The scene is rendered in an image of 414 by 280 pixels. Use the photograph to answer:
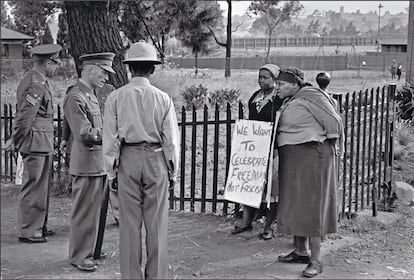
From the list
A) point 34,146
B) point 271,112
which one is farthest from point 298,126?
point 34,146

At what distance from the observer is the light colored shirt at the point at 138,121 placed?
4.54 metres

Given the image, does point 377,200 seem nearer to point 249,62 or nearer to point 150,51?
point 150,51

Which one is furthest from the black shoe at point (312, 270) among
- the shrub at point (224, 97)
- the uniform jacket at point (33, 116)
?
the shrub at point (224, 97)

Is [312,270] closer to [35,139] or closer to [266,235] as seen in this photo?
[266,235]

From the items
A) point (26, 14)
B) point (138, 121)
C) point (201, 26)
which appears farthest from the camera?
point (201, 26)

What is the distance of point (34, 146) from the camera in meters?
5.89

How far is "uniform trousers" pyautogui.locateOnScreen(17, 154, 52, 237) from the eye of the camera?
596 centimetres

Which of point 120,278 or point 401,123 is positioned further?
point 401,123

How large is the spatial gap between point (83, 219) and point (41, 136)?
3.52 feet

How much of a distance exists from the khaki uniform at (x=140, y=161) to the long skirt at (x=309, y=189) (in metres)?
1.15

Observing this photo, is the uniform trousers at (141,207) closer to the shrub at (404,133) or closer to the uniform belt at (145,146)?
the uniform belt at (145,146)

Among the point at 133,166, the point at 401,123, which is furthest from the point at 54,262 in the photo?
the point at 401,123

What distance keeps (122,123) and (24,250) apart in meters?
1.90

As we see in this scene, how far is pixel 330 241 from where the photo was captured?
241 inches
